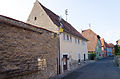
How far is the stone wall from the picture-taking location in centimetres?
551

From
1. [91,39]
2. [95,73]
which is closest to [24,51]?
[95,73]

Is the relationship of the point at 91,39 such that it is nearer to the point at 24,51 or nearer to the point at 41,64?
the point at 41,64

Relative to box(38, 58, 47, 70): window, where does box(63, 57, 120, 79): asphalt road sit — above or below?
below

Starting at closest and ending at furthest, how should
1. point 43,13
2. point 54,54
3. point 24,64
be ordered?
point 24,64
point 54,54
point 43,13

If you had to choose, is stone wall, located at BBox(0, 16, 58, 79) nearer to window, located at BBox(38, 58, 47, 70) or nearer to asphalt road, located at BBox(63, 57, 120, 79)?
window, located at BBox(38, 58, 47, 70)

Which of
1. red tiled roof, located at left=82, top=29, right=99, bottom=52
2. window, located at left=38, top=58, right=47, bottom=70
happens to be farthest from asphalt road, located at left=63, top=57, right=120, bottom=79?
red tiled roof, located at left=82, top=29, right=99, bottom=52

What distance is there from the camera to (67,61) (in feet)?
42.6

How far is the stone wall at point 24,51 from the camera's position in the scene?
18.1 ft

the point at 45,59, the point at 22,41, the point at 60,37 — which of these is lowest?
the point at 45,59

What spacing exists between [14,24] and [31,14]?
837 centimetres

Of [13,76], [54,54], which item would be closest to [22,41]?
[13,76]

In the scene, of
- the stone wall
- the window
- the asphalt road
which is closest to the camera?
the stone wall

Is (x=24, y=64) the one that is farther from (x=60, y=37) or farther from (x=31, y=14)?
(x=31, y=14)

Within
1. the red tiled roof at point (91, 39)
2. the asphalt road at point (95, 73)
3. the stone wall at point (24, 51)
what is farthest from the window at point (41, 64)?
Answer: the red tiled roof at point (91, 39)
